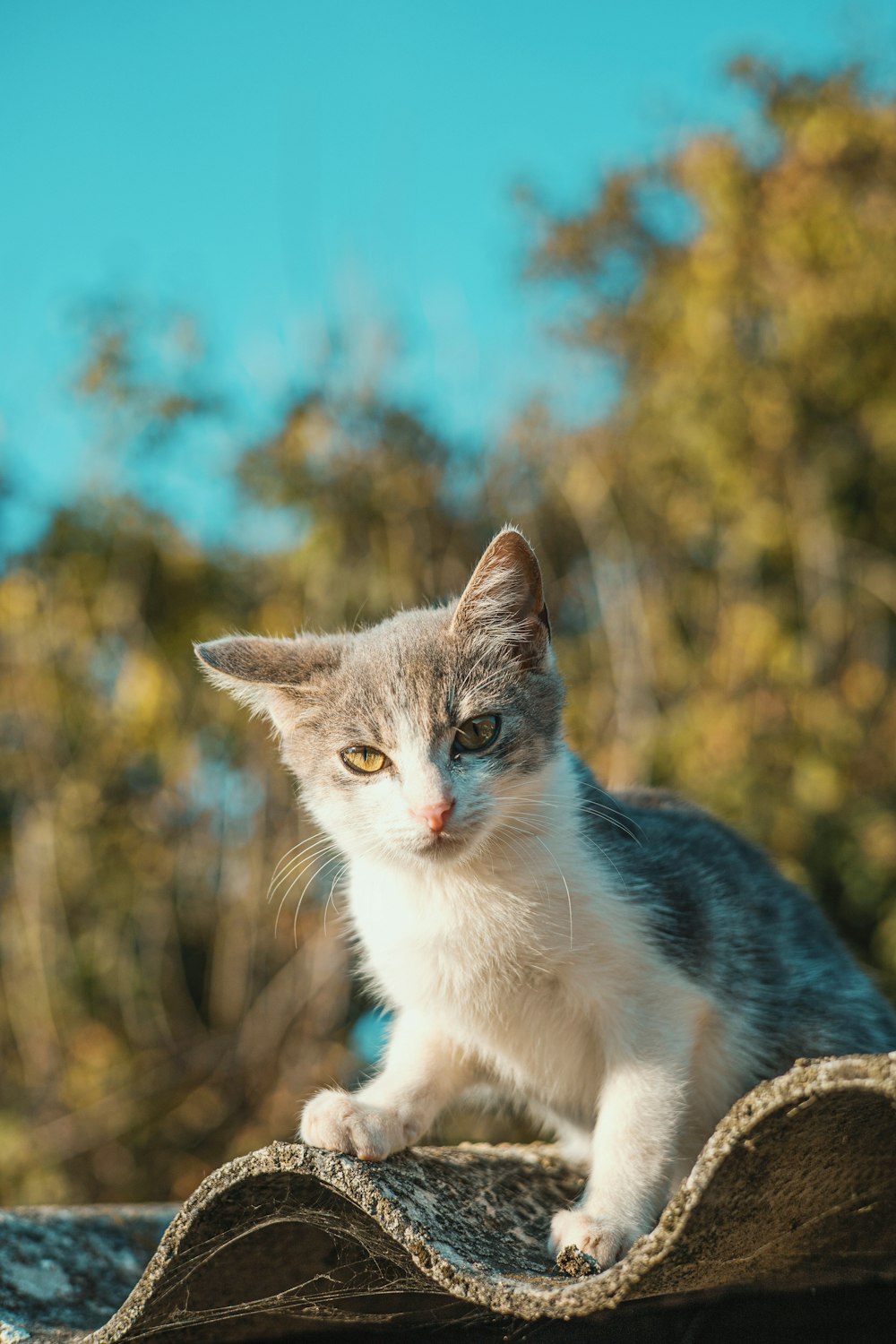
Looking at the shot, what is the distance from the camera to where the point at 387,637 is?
7.48ft

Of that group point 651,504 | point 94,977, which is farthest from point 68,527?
point 651,504

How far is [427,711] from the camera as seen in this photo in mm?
2051

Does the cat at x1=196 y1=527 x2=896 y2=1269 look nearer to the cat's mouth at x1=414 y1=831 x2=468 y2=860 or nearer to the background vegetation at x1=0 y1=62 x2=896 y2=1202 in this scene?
the cat's mouth at x1=414 y1=831 x2=468 y2=860

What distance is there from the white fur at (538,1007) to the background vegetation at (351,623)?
3.14 meters

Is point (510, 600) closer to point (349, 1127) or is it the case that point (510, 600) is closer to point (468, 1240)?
point (349, 1127)

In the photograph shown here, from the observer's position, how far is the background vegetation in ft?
17.1

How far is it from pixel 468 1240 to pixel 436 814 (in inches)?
26.0

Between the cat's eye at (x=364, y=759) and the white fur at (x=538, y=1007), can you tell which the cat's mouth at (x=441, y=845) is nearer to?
the white fur at (x=538, y=1007)

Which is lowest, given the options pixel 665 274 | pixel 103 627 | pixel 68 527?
pixel 103 627

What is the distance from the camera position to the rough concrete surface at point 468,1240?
1188 mm

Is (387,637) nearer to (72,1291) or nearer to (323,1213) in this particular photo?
(323,1213)

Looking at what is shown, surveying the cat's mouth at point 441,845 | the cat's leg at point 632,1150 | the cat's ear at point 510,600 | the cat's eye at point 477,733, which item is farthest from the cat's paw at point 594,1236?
the cat's ear at point 510,600

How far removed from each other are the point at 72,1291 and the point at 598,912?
1.11 m

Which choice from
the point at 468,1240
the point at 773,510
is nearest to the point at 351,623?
the point at 773,510
